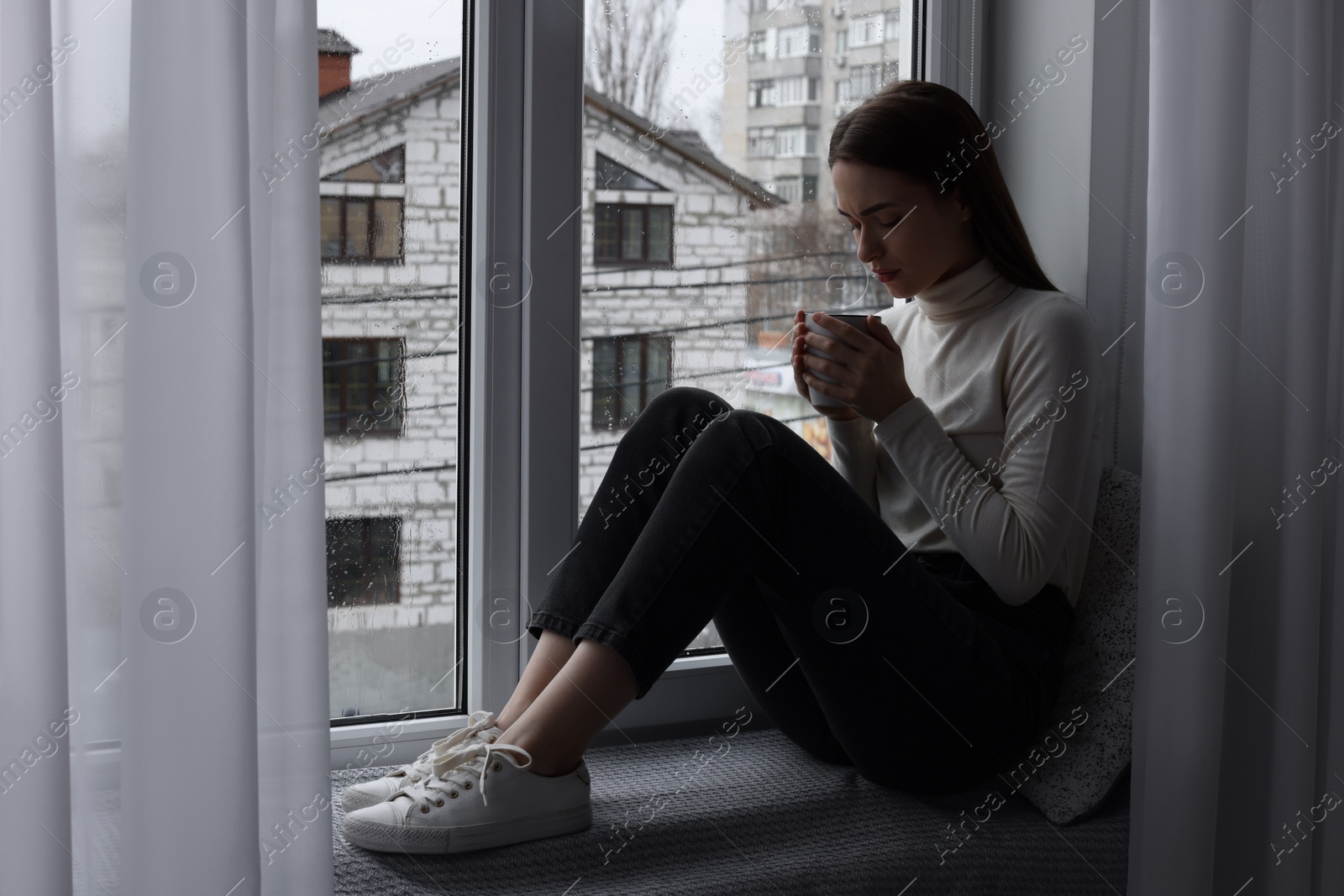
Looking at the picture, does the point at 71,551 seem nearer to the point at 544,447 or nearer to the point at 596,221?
the point at 544,447

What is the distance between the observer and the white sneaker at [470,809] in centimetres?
96

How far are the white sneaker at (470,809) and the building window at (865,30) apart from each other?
3.40ft

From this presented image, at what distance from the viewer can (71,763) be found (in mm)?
803

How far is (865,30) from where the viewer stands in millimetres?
1485

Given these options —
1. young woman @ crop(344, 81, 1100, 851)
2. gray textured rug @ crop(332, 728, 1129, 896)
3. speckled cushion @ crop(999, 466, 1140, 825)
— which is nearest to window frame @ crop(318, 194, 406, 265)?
young woman @ crop(344, 81, 1100, 851)

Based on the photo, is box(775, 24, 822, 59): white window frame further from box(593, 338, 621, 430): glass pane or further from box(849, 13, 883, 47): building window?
box(593, 338, 621, 430): glass pane

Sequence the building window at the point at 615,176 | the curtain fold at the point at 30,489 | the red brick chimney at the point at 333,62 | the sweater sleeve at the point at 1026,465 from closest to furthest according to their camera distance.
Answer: the curtain fold at the point at 30,489, the sweater sleeve at the point at 1026,465, the red brick chimney at the point at 333,62, the building window at the point at 615,176

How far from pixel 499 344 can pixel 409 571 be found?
0.95 ft

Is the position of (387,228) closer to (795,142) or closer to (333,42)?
(333,42)

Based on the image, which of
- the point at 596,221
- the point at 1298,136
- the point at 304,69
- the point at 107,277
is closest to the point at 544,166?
the point at 596,221

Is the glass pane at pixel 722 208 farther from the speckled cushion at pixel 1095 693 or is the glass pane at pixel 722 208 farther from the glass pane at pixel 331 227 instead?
the speckled cushion at pixel 1095 693

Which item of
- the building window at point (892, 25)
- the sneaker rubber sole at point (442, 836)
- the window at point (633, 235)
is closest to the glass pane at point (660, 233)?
the window at point (633, 235)

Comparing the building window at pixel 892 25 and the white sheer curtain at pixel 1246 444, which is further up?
the building window at pixel 892 25

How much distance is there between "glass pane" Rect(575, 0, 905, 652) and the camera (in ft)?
4.32
